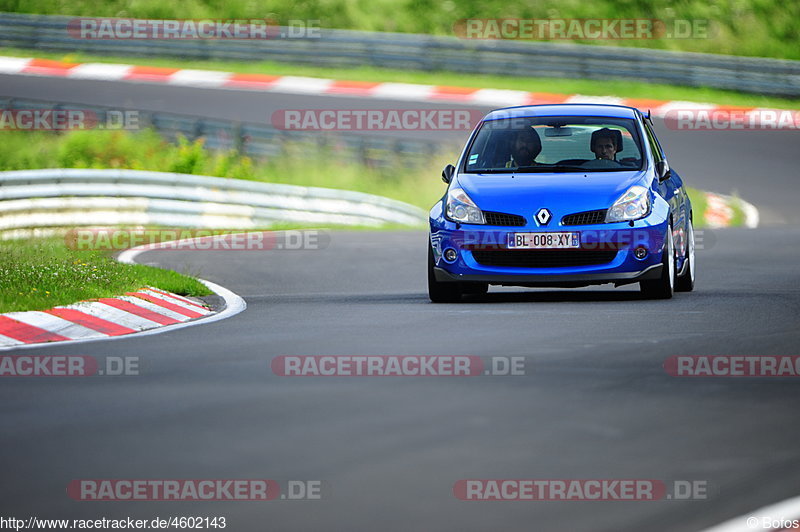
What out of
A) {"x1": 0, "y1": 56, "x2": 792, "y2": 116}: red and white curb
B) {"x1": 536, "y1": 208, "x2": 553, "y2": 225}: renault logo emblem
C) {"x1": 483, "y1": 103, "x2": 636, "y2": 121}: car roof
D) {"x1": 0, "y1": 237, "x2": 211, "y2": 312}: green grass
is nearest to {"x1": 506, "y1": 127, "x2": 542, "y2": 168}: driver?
{"x1": 483, "y1": 103, "x2": 636, "y2": 121}: car roof

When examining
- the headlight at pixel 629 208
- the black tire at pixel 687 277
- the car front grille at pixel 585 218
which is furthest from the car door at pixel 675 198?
the car front grille at pixel 585 218

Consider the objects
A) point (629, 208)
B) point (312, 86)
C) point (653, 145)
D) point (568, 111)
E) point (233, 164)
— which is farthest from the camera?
point (312, 86)

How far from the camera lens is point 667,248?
11906 mm

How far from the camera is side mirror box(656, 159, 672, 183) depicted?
12531 millimetres

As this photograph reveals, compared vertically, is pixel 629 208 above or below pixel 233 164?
above

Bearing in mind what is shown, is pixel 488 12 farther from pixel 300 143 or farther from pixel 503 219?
pixel 503 219

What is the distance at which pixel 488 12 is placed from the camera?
41062mm

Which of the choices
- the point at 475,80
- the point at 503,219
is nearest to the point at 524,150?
the point at 503,219

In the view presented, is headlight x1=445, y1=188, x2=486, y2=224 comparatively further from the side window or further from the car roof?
the side window

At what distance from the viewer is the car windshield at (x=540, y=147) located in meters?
12.5

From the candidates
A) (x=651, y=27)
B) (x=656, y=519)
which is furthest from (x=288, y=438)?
(x=651, y=27)

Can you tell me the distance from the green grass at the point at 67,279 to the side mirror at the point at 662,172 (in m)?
3.90

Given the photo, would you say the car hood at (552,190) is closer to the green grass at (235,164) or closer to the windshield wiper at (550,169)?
the windshield wiper at (550,169)

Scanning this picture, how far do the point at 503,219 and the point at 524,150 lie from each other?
3.46ft
